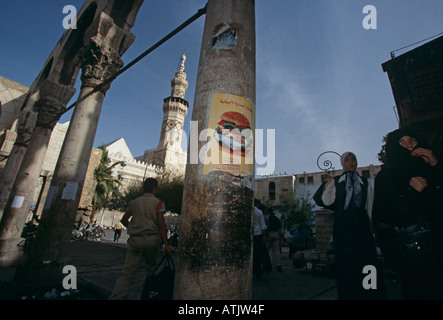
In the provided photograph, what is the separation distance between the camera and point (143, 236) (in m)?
3.00

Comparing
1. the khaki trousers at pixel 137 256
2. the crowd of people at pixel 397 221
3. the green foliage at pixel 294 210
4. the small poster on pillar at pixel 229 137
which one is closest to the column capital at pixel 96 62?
the khaki trousers at pixel 137 256

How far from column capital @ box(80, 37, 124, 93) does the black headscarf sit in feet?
19.6

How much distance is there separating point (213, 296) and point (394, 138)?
241 centimetres

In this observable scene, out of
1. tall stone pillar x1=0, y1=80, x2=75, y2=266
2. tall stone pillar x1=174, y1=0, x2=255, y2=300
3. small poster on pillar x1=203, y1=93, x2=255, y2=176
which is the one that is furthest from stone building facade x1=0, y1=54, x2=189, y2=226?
small poster on pillar x1=203, y1=93, x2=255, y2=176

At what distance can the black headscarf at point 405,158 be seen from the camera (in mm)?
1986

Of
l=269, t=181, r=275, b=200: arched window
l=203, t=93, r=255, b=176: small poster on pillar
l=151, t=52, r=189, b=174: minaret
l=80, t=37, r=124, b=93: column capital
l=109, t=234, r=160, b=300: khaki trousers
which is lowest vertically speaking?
l=109, t=234, r=160, b=300: khaki trousers

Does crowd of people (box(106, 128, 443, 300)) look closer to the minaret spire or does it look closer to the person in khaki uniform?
the person in khaki uniform

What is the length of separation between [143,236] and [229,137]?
211 centimetres

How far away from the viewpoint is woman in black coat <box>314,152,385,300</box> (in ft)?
7.07

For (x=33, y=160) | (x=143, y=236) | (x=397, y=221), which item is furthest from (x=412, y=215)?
(x=33, y=160)

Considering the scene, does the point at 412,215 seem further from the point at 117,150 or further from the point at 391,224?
the point at 117,150

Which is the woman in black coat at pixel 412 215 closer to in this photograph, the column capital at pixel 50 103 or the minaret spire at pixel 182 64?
the column capital at pixel 50 103

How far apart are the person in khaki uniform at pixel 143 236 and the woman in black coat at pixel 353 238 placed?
2.16 meters
